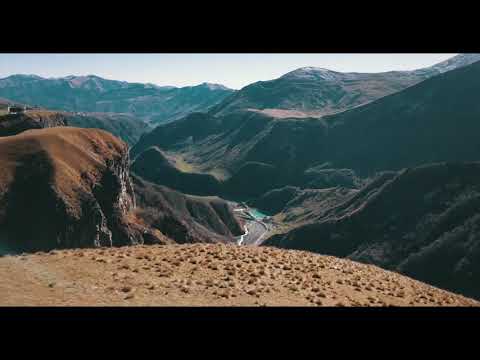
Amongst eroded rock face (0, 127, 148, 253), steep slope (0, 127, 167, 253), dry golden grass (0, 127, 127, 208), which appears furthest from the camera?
dry golden grass (0, 127, 127, 208)

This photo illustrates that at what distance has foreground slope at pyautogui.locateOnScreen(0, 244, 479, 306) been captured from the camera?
16.7 m

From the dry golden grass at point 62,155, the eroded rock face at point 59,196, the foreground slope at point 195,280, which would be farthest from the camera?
the dry golden grass at point 62,155

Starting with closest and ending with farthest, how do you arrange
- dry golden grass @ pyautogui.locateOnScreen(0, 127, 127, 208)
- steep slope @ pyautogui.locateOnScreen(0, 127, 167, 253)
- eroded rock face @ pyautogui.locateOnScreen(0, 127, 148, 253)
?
1. steep slope @ pyautogui.locateOnScreen(0, 127, 167, 253)
2. eroded rock face @ pyautogui.locateOnScreen(0, 127, 148, 253)
3. dry golden grass @ pyautogui.locateOnScreen(0, 127, 127, 208)

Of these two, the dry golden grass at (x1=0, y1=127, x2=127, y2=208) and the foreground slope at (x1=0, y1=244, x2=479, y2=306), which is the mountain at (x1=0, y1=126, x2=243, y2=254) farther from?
the foreground slope at (x1=0, y1=244, x2=479, y2=306)

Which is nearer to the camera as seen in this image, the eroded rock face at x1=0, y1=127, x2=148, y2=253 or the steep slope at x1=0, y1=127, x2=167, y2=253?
the steep slope at x1=0, y1=127, x2=167, y2=253

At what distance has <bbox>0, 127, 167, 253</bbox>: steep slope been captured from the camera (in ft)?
437

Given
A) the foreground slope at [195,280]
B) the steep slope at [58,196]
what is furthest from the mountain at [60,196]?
the foreground slope at [195,280]

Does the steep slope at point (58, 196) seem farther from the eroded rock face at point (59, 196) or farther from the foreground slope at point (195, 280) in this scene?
the foreground slope at point (195, 280)

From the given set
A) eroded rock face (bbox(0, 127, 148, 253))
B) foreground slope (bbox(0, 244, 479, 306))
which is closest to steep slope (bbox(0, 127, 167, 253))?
eroded rock face (bbox(0, 127, 148, 253))

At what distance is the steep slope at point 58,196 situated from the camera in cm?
13325

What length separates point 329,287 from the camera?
22.7 meters

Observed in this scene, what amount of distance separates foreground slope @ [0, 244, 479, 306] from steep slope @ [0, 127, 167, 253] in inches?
4439

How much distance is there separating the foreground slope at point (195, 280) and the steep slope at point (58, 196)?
370 ft
